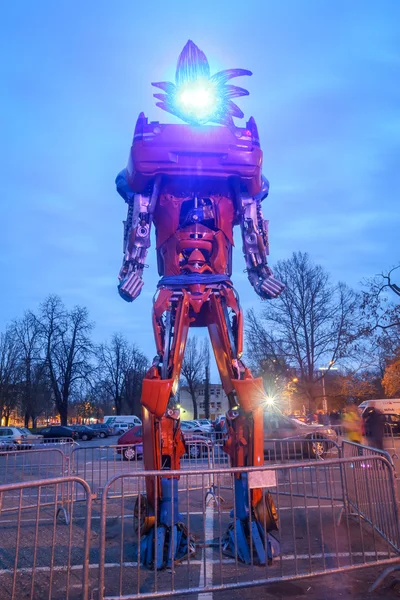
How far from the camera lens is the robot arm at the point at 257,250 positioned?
6043 mm

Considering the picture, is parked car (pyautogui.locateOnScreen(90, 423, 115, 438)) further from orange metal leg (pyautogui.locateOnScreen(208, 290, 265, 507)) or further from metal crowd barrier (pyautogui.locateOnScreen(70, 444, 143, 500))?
orange metal leg (pyautogui.locateOnScreen(208, 290, 265, 507))

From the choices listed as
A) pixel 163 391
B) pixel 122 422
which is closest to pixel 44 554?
pixel 163 391

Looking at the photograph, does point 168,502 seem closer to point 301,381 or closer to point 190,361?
point 301,381

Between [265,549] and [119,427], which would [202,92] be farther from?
[119,427]

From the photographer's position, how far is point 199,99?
6.08 metres

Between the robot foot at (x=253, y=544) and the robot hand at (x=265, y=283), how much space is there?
8.64ft

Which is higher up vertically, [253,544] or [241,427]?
[241,427]

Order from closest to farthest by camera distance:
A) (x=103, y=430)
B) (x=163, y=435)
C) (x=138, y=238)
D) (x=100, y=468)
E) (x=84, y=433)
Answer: (x=163, y=435), (x=138, y=238), (x=100, y=468), (x=84, y=433), (x=103, y=430)

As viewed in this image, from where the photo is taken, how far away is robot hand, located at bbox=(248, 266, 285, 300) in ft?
19.7

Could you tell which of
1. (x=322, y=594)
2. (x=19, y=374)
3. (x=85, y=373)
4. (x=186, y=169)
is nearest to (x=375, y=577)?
(x=322, y=594)

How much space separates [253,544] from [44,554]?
8.30 feet

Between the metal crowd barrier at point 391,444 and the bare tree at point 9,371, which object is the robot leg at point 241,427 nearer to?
the metal crowd barrier at point 391,444

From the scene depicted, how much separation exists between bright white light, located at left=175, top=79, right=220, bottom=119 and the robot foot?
482 centimetres

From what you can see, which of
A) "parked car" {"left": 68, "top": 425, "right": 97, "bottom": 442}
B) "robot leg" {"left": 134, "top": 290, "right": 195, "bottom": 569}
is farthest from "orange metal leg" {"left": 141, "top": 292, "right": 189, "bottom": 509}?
"parked car" {"left": 68, "top": 425, "right": 97, "bottom": 442}
